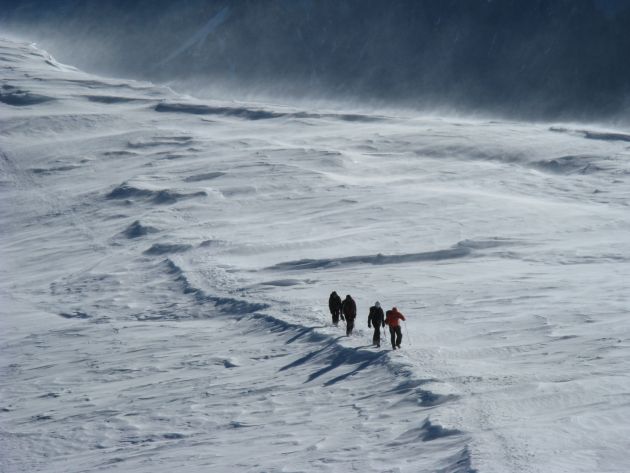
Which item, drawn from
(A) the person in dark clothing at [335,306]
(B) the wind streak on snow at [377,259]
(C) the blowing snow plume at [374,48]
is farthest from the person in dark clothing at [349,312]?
(C) the blowing snow plume at [374,48]

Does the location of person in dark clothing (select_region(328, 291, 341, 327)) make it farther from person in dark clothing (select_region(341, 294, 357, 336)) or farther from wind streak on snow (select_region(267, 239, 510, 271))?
wind streak on snow (select_region(267, 239, 510, 271))

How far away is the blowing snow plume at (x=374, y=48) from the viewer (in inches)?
2761

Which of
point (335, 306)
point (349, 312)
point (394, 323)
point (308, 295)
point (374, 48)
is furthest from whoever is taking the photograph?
point (374, 48)

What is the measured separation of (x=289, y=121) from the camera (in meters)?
48.6

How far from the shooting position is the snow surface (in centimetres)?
1283

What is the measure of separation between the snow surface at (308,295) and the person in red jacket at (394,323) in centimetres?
33

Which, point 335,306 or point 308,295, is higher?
point 335,306

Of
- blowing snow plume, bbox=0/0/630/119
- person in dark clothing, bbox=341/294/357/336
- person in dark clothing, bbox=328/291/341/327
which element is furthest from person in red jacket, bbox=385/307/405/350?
blowing snow plume, bbox=0/0/630/119

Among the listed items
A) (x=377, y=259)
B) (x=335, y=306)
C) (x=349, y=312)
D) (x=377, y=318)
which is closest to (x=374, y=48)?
(x=377, y=259)

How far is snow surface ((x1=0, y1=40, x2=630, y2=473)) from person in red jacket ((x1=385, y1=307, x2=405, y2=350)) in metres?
0.33

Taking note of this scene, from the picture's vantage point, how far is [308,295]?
2138cm

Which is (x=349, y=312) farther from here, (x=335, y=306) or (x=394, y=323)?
(x=394, y=323)

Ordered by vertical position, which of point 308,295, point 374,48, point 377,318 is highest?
point 374,48

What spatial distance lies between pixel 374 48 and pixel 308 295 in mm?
60627
